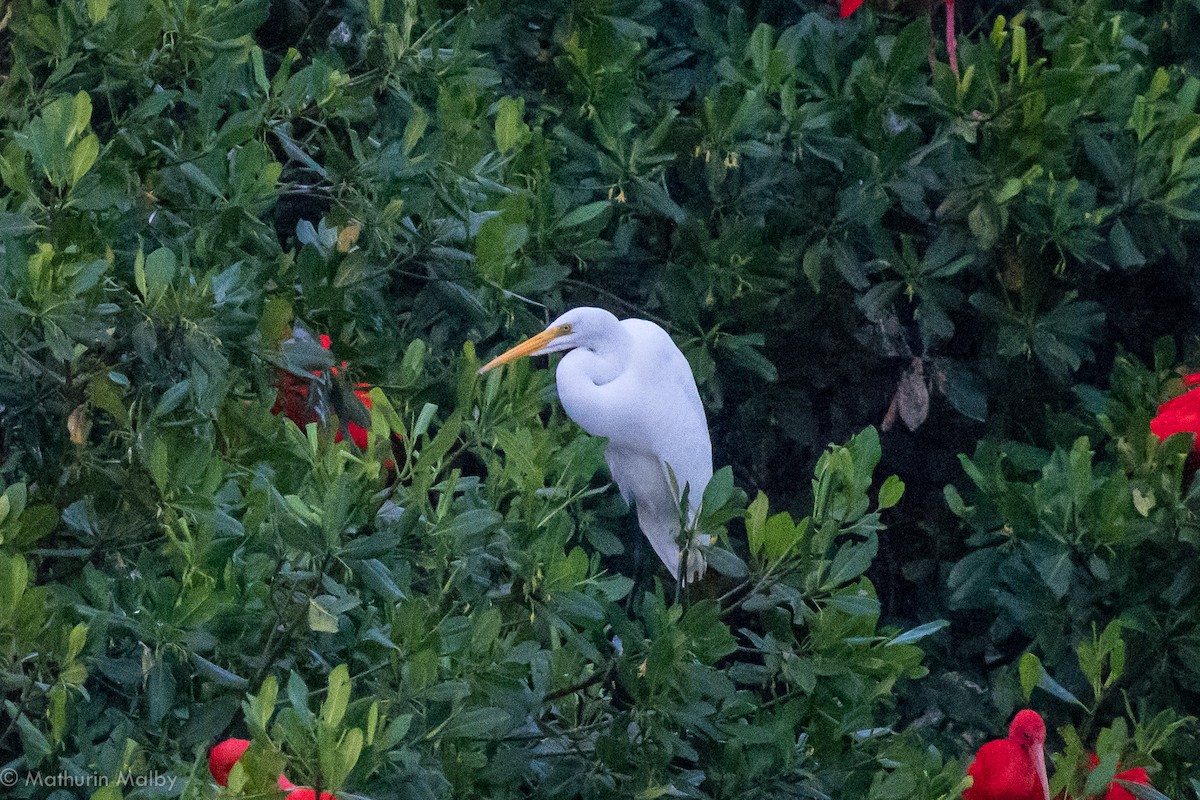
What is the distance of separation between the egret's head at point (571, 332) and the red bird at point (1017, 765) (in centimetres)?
82

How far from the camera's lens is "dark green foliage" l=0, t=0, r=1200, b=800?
158cm

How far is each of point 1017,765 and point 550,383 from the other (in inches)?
34.3

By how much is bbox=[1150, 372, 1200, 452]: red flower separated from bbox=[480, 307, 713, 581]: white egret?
0.78 metres

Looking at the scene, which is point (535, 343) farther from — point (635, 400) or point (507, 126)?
point (507, 126)

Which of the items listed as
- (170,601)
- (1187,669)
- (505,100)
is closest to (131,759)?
(170,601)

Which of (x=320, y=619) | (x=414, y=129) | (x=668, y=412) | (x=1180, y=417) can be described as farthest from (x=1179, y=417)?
(x=320, y=619)

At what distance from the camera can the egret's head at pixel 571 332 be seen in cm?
226

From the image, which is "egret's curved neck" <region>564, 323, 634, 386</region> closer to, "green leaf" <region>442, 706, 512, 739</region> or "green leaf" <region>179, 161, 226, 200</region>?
"green leaf" <region>179, 161, 226, 200</region>

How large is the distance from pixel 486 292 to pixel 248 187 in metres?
0.42

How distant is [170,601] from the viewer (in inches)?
59.6

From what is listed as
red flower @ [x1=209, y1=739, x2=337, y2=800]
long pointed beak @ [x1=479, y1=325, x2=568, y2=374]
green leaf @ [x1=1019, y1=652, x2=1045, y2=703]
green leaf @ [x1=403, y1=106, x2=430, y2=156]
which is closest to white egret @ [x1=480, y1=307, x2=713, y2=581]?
long pointed beak @ [x1=479, y1=325, x2=568, y2=374]

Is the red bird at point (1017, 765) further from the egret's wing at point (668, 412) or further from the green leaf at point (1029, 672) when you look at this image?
the egret's wing at point (668, 412)

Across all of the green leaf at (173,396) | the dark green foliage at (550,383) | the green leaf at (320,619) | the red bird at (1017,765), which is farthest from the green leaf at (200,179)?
the red bird at (1017,765)

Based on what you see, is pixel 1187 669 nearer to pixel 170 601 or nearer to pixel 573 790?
pixel 573 790
